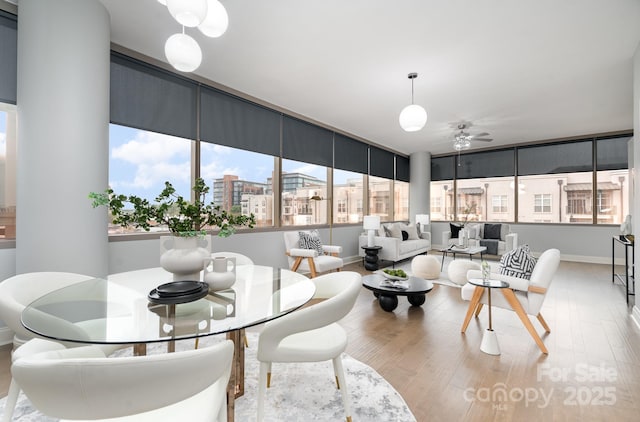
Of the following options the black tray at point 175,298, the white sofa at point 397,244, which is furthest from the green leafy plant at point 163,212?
the white sofa at point 397,244

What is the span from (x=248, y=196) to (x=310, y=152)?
158cm

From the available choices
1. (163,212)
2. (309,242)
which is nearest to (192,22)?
(163,212)

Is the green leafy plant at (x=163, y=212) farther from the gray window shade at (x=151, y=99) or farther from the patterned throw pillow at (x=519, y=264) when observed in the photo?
the patterned throw pillow at (x=519, y=264)

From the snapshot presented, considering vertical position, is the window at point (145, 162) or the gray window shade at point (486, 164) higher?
the gray window shade at point (486, 164)

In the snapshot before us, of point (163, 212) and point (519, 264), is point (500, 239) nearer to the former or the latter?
point (519, 264)

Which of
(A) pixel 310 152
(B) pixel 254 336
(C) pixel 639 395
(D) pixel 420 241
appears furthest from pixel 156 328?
(D) pixel 420 241

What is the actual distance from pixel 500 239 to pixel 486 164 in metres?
2.16

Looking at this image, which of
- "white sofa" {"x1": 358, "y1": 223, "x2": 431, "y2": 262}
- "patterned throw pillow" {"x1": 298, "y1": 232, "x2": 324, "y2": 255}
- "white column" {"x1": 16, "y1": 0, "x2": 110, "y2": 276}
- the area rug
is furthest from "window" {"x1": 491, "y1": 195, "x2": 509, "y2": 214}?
"white column" {"x1": 16, "y1": 0, "x2": 110, "y2": 276}

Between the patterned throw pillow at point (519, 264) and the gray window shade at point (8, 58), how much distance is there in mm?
4487

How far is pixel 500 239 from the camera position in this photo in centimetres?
675

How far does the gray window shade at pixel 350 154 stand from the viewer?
20.1 feet

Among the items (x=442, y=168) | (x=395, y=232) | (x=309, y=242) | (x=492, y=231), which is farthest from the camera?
(x=442, y=168)

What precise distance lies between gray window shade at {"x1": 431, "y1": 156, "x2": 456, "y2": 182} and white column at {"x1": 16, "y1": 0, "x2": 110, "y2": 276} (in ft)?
26.2

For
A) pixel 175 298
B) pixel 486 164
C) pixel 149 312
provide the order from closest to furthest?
pixel 149 312 → pixel 175 298 → pixel 486 164
